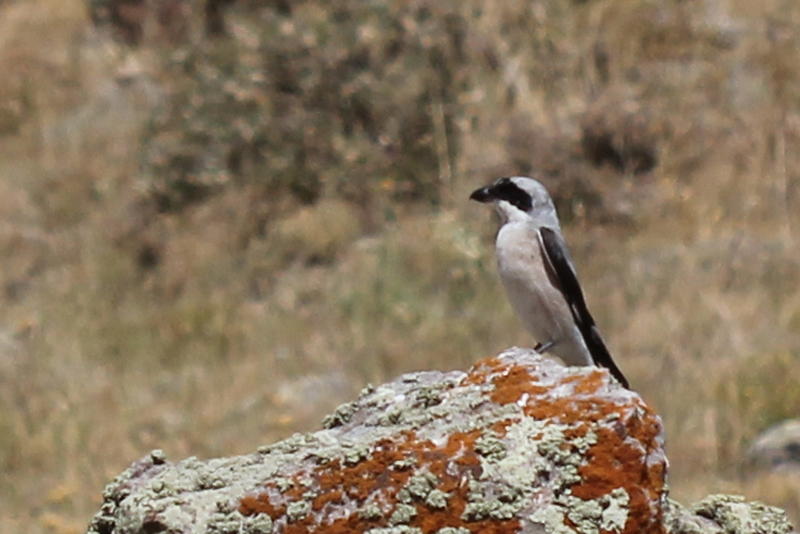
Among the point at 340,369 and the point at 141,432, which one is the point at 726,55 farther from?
the point at 141,432

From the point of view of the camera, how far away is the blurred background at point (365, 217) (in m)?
8.36

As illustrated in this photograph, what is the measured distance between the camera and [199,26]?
46.3 feet

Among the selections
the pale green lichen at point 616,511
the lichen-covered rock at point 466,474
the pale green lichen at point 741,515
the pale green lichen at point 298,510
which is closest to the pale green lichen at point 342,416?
the lichen-covered rock at point 466,474

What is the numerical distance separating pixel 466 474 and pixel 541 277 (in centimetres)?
216

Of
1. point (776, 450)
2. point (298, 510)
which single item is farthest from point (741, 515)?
point (776, 450)

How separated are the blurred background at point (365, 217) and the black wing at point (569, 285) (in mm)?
1757

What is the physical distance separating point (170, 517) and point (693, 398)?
5.12 metres

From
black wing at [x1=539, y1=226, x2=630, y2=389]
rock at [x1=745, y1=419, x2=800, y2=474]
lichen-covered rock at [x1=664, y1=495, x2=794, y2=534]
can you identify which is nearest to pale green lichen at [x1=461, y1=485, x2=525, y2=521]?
lichen-covered rock at [x1=664, y1=495, x2=794, y2=534]

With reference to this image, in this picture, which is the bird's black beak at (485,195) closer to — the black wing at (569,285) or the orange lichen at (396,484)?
the black wing at (569,285)

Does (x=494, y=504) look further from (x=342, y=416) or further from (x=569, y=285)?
(x=569, y=285)

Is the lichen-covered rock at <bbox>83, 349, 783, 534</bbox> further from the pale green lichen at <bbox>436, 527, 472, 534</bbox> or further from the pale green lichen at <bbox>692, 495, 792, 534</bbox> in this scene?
the pale green lichen at <bbox>692, 495, 792, 534</bbox>

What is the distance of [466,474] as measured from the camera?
10.6 feet

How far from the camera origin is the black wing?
17.5ft

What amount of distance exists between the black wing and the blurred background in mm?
1757
